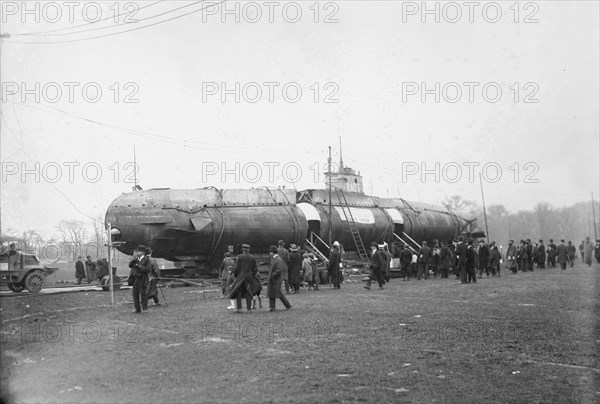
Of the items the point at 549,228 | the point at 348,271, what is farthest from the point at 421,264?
the point at 549,228

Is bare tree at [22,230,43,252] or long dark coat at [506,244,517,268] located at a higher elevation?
bare tree at [22,230,43,252]

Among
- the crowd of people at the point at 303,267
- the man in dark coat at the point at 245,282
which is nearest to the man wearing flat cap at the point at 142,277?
the crowd of people at the point at 303,267

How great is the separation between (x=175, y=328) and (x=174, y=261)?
458 inches

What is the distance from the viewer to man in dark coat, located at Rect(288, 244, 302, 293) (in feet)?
59.5

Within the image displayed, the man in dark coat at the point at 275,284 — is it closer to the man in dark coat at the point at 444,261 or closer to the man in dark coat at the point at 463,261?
the man in dark coat at the point at 463,261

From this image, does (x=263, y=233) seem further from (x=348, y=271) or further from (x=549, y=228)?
(x=549, y=228)

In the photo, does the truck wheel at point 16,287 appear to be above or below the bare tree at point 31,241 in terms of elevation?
below

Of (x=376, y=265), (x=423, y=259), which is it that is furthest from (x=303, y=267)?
(x=423, y=259)

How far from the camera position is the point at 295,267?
60.3ft

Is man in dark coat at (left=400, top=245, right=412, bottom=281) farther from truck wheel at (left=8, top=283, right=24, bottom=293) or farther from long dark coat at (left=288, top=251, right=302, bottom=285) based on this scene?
truck wheel at (left=8, top=283, right=24, bottom=293)

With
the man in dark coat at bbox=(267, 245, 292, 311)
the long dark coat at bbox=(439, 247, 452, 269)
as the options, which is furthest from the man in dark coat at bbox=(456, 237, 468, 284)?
the man in dark coat at bbox=(267, 245, 292, 311)

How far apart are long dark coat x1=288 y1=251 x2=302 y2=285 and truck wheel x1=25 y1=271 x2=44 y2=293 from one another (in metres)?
8.01

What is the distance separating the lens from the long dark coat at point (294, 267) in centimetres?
1817

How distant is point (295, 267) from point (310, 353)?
986 centimetres
